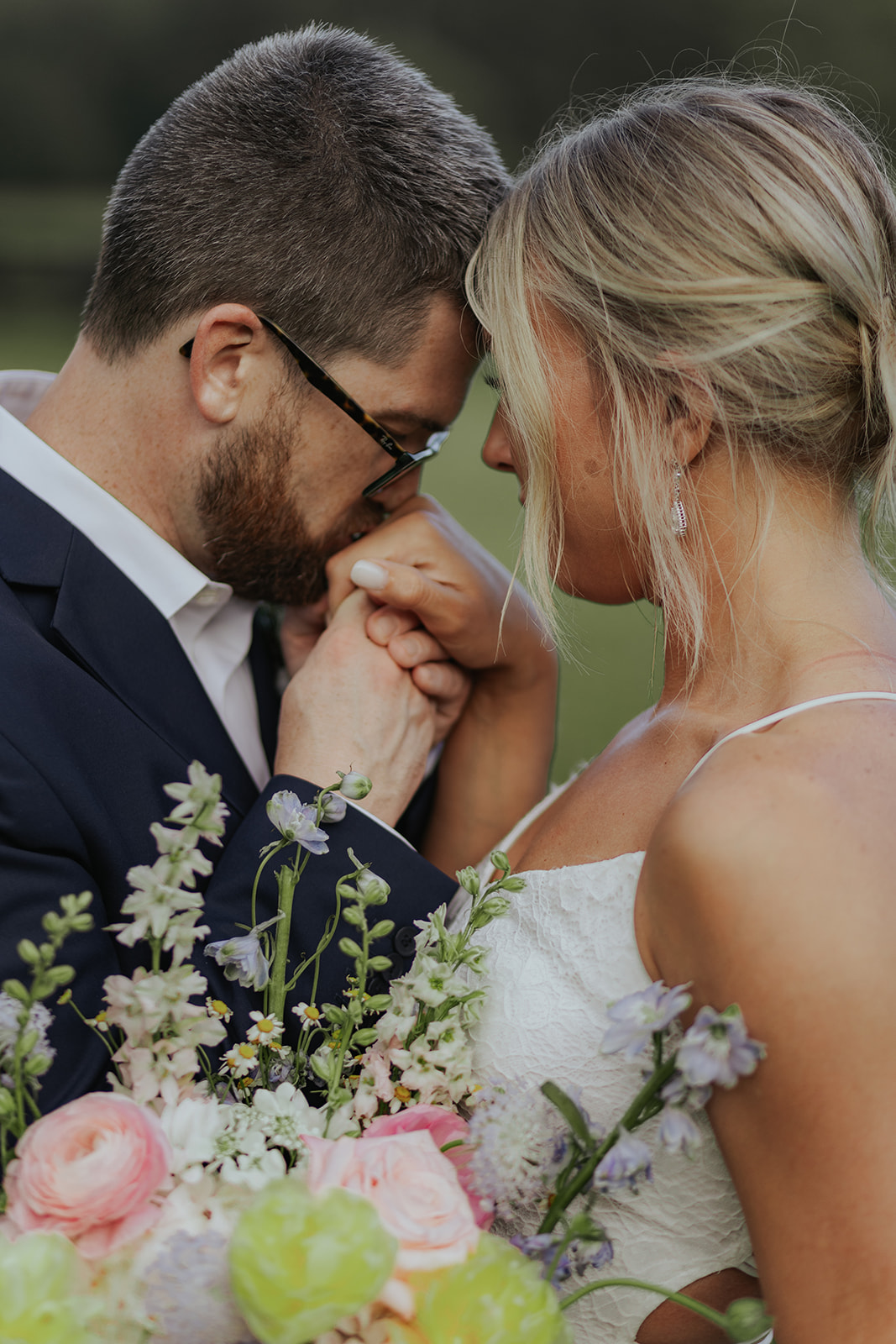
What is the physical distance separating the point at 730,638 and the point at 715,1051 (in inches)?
27.9

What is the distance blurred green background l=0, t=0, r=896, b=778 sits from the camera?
5.30m

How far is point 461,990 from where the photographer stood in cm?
95

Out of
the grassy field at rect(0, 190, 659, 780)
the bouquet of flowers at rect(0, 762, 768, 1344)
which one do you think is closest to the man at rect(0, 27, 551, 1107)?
the bouquet of flowers at rect(0, 762, 768, 1344)

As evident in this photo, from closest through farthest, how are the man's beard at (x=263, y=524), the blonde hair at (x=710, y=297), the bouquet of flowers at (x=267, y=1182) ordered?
the bouquet of flowers at (x=267, y=1182) → the blonde hair at (x=710, y=297) → the man's beard at (x=263, y=524)

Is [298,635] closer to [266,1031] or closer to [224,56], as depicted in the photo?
[266,1031]

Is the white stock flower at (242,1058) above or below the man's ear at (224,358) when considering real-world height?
below

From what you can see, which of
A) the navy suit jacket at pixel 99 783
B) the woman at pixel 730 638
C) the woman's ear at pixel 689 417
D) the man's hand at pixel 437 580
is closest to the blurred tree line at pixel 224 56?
the man's hand at pixel 437 580

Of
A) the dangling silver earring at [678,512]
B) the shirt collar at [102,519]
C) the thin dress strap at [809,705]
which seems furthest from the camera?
the shirt collar at [102,519]

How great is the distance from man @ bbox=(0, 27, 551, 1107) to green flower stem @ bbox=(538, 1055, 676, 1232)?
2.39ft

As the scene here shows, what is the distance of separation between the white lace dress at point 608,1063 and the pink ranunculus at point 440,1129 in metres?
0.22

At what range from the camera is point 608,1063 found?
1.12 meters

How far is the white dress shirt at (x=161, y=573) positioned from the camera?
1674 mm

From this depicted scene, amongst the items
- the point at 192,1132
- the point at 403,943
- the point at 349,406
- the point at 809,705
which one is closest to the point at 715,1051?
the point at 192,1132

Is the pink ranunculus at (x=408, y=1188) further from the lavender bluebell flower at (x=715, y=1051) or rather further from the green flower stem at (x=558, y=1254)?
the lavender bluebell flower at (x=715, y=1051)
